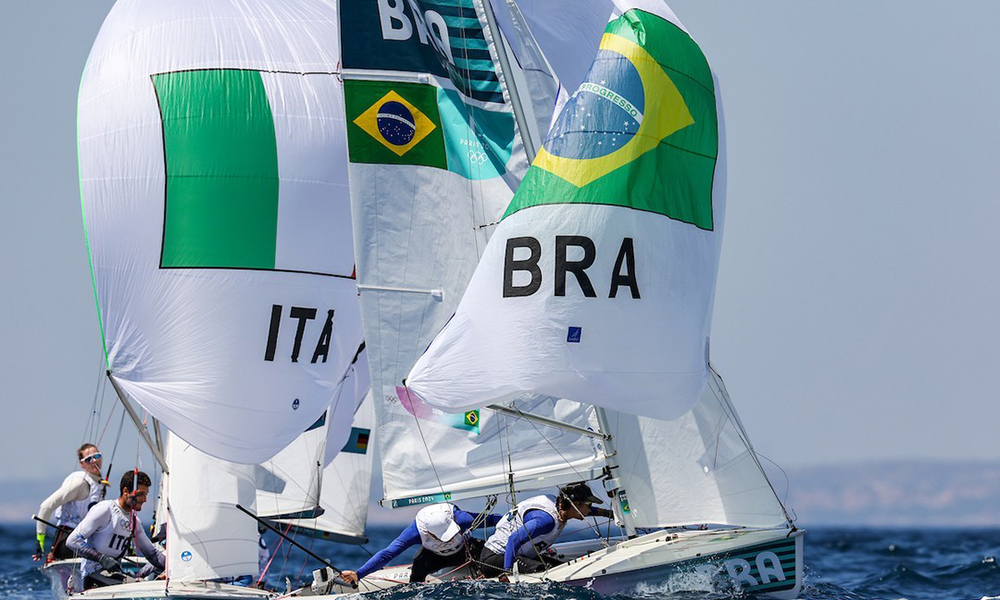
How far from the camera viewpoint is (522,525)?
1242 cm

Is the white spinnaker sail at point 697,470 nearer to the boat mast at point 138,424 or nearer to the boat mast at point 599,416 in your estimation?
the boat mast at point 599,416

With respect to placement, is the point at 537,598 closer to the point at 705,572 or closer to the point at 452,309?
the point at 705,572

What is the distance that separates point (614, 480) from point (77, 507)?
645 centimetres

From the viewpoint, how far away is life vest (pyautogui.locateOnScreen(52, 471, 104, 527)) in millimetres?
15729

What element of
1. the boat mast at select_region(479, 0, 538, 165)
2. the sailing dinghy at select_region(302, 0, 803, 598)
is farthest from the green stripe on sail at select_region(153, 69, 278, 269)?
the boat mast at select_region(479, 0, 538, 165)

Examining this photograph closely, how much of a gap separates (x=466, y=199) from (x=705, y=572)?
416 centimetres

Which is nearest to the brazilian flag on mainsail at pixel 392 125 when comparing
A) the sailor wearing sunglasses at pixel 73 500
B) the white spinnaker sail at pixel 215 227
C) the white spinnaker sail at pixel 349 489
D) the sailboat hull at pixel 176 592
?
the white spinnaker sail at pixel 215 227

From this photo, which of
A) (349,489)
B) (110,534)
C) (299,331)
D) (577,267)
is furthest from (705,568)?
(349,489)

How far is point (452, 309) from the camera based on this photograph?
526 inches

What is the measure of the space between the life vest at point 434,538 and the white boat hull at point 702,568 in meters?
0.75

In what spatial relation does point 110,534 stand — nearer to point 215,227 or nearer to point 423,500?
point 215,227

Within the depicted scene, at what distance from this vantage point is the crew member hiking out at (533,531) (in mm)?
12367

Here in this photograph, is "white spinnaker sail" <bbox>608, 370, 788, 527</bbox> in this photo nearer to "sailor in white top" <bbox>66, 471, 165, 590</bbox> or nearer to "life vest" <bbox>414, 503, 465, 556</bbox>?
"life vest" <bbox>414, 503, 465, 556</bbox>

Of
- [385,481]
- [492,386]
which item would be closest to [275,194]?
[385,481]
